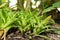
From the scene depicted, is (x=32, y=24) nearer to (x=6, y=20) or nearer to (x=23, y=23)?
(x=23, y=23)

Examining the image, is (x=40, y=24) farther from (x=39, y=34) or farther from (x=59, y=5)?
(x=59, y=5)

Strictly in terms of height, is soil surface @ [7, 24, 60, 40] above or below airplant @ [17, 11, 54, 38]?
below

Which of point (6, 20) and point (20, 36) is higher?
point (6, 20)

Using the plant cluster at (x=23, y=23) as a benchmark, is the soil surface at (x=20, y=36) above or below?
below

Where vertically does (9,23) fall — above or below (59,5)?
below

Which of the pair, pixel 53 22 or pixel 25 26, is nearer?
pixel 25 26

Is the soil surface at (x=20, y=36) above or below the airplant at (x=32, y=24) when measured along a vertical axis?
below

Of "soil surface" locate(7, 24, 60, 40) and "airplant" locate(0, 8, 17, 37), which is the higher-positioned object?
"airplant" locate(0, 8, 17, 37)

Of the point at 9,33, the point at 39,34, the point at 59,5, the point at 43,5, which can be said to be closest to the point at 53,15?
the point at 43,5

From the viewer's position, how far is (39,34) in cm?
135

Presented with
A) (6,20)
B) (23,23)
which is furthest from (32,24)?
(6,20)

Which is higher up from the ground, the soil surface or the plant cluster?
the plant cluster

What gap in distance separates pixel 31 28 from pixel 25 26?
5cm

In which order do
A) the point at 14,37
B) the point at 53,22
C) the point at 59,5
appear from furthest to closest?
the point at 53,22 < the point at 59,5 < the point at 14,37
